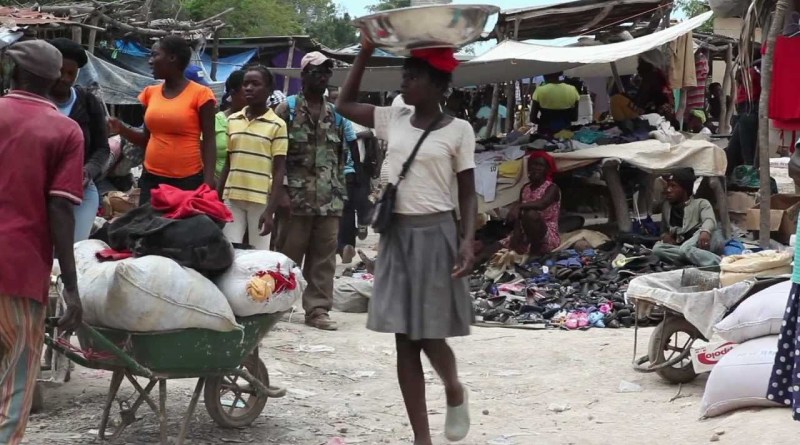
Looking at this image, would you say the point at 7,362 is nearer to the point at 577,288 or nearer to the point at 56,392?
the point at 56,392

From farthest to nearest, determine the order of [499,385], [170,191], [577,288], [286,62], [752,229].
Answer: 1. [286,62]
2. [752,229]
3. [577,288]
4. [499,385]
5. [170,191]

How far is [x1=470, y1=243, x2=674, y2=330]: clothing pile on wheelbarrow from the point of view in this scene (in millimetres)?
8492

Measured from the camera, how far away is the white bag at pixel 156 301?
170 inches

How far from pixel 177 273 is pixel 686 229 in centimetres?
622

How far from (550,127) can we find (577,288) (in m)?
3.74

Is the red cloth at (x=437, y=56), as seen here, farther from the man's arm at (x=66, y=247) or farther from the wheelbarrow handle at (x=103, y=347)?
the wheelbarrow handle at (x=103, y=347)

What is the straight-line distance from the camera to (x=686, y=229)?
964cm

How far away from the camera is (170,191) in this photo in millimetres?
4758

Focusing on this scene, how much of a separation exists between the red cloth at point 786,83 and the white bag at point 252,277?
4.65m

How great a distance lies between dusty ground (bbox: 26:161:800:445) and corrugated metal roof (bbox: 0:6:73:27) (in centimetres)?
710

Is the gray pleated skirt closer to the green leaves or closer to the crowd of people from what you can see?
the crowd of people

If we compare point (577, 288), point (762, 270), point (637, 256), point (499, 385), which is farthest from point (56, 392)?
point (637, 256)

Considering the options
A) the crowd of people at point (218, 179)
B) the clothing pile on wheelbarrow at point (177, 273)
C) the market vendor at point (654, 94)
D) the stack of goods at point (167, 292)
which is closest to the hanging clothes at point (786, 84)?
the crowd of people at point (218, 179)

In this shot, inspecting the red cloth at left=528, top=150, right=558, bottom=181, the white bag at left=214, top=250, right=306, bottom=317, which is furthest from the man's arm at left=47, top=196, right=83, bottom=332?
the red cloth at left=528, top=150, right=558, bottom=181
